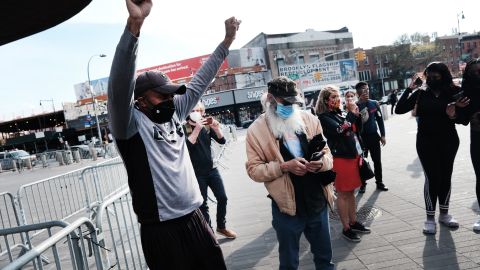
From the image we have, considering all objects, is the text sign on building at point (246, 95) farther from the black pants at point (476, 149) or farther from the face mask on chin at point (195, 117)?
the black pants at point (476, 149)

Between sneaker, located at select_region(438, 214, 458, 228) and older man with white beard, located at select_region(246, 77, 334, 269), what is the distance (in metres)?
2.20

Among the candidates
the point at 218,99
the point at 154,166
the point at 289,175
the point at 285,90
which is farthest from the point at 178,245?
the point at 218,99

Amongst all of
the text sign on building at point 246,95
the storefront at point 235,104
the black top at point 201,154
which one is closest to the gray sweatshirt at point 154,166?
the black top at point 201,154

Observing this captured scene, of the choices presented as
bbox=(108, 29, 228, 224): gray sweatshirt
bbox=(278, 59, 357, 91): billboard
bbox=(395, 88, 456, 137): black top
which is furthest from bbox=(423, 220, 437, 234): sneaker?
bbox=(278, 59, 357, 91): billboard

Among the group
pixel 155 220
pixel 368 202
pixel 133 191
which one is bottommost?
pixel 368 202

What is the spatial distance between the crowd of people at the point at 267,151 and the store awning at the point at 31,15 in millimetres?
587

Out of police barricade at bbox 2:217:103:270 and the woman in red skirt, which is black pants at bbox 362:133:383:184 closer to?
the woman in red skirt

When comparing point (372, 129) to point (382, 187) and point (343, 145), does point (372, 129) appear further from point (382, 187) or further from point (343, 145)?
point (343, 145)

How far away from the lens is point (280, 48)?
194 ft

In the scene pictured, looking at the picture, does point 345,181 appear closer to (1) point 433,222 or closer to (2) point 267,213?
(1) point 433,222

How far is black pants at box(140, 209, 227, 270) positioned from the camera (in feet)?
7.11

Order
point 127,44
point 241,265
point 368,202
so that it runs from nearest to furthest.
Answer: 1. point 127,44
2. point 241,265
3. point 368,202

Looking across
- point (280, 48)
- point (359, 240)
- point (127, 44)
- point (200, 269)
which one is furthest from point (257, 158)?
point (280, 48)

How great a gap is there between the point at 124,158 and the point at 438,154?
3.68m
